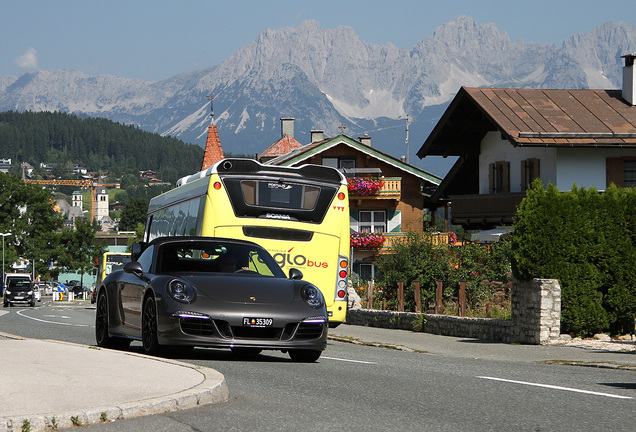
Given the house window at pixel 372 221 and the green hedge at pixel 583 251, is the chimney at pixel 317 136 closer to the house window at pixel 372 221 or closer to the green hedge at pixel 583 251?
the house window at pixel 372 221

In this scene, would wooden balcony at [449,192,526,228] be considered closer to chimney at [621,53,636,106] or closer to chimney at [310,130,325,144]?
chimney at [621,53,636,106]

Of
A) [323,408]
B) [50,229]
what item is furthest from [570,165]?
[50,229]

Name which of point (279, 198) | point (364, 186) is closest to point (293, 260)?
point (279, 198)

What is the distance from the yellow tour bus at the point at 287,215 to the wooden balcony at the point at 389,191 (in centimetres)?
3348

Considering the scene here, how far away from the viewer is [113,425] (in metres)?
6.55

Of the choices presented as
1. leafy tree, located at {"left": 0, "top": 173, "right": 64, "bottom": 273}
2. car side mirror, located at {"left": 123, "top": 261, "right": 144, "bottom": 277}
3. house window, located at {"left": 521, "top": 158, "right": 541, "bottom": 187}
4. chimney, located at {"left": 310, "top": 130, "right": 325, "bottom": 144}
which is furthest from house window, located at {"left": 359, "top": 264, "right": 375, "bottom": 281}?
leafy tree, located at {"left": 0, "top": 173, "right": 64, "bottom": 273}

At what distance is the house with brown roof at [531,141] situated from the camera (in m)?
32.3

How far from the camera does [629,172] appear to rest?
33.0 m

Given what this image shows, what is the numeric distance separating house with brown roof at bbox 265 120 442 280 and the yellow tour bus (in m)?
32.7

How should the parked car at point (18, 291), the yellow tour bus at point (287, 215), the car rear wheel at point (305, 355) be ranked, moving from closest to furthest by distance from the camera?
the car rear wheel at point (305, 355)
the yellow tour bus at point (287, 215)
the parked car at point (18, 291)

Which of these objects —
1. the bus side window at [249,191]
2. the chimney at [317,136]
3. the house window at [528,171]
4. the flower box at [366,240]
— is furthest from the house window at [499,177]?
the chimney at [317,136]

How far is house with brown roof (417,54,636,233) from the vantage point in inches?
1272

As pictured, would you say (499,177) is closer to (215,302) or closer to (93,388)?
(215,302)

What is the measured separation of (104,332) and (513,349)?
749 centimetres
